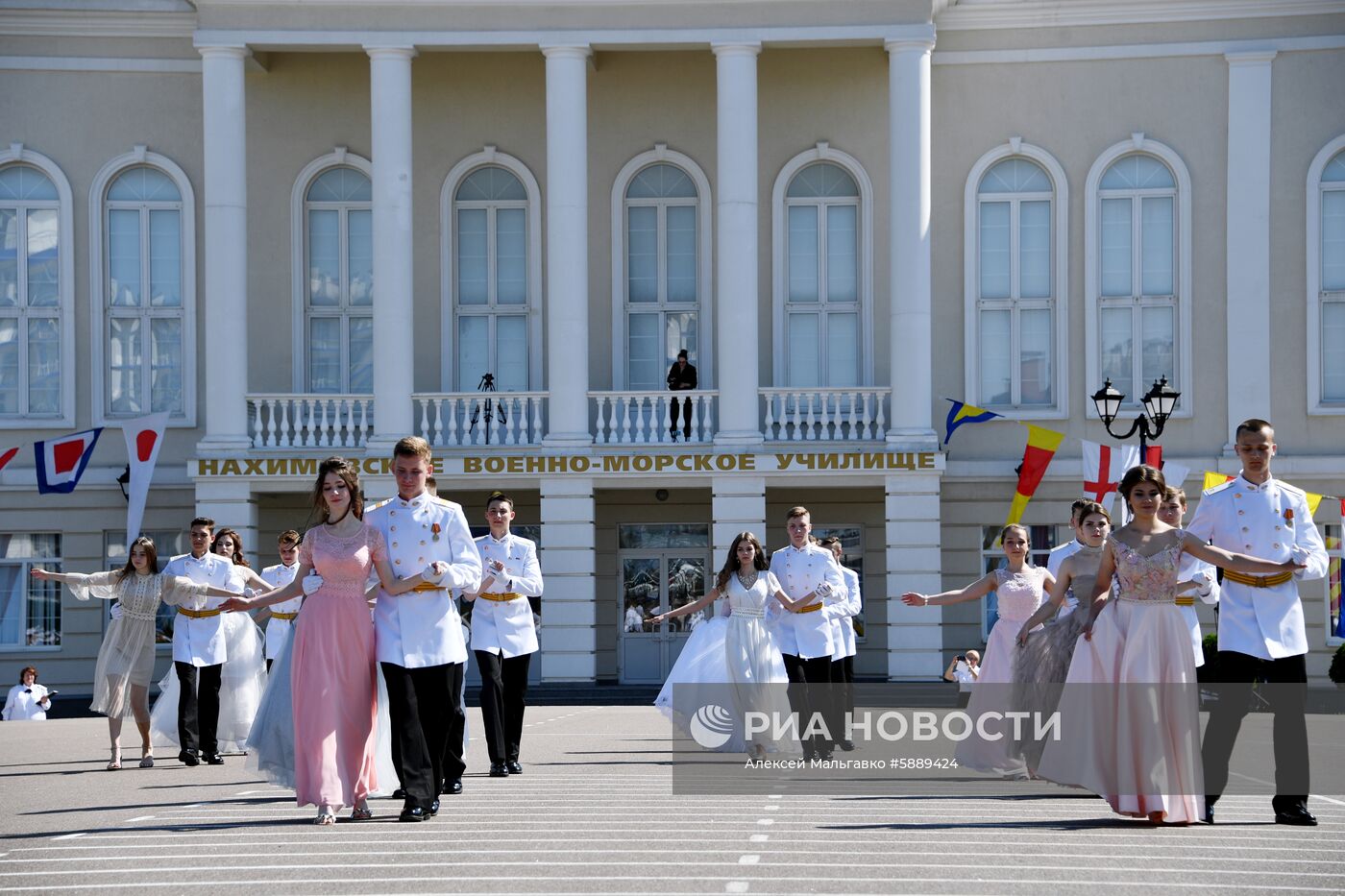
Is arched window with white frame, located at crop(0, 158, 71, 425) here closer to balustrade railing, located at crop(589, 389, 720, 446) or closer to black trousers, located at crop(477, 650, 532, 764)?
balustrade railing, located at crop(589, 389, 720, 446)

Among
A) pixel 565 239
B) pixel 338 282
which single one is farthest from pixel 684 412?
pixel 338 282

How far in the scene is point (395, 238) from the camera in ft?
107

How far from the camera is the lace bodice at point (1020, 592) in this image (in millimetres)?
15250

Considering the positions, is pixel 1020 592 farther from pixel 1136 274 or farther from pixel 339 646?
pixel 1136 274

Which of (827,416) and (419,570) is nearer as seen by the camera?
(419,570)

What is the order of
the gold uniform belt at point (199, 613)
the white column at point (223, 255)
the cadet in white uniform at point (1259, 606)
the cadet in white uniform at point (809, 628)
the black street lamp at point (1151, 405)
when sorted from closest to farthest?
the cadet in white uniform at point (1259, 606), the cadet in white uniform at point (809, 628), the gold uniform belt at point (199, 613), the black street lamp at point (1151, 405), the white column at point (223, 255)

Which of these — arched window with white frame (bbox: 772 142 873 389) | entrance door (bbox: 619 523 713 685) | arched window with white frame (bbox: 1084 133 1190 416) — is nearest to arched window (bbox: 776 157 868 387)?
arched window with white frame (bbox: 772 142 873 389)

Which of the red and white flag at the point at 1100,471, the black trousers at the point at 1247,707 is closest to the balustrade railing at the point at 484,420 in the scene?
the red and white flag at the point at 1100,471

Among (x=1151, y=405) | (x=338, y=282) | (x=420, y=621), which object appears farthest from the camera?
(x=338, y=282)

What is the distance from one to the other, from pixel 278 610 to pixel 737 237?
1529 centimetres

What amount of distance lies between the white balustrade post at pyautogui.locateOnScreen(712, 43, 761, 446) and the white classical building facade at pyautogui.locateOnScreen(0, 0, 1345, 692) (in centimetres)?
9

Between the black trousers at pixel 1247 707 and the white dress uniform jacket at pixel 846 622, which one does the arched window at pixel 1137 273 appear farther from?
the black trousers at pixel 1247 707

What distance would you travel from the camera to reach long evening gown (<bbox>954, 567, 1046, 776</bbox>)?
1479cm

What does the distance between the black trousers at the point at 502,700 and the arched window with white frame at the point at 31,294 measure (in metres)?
22.3
